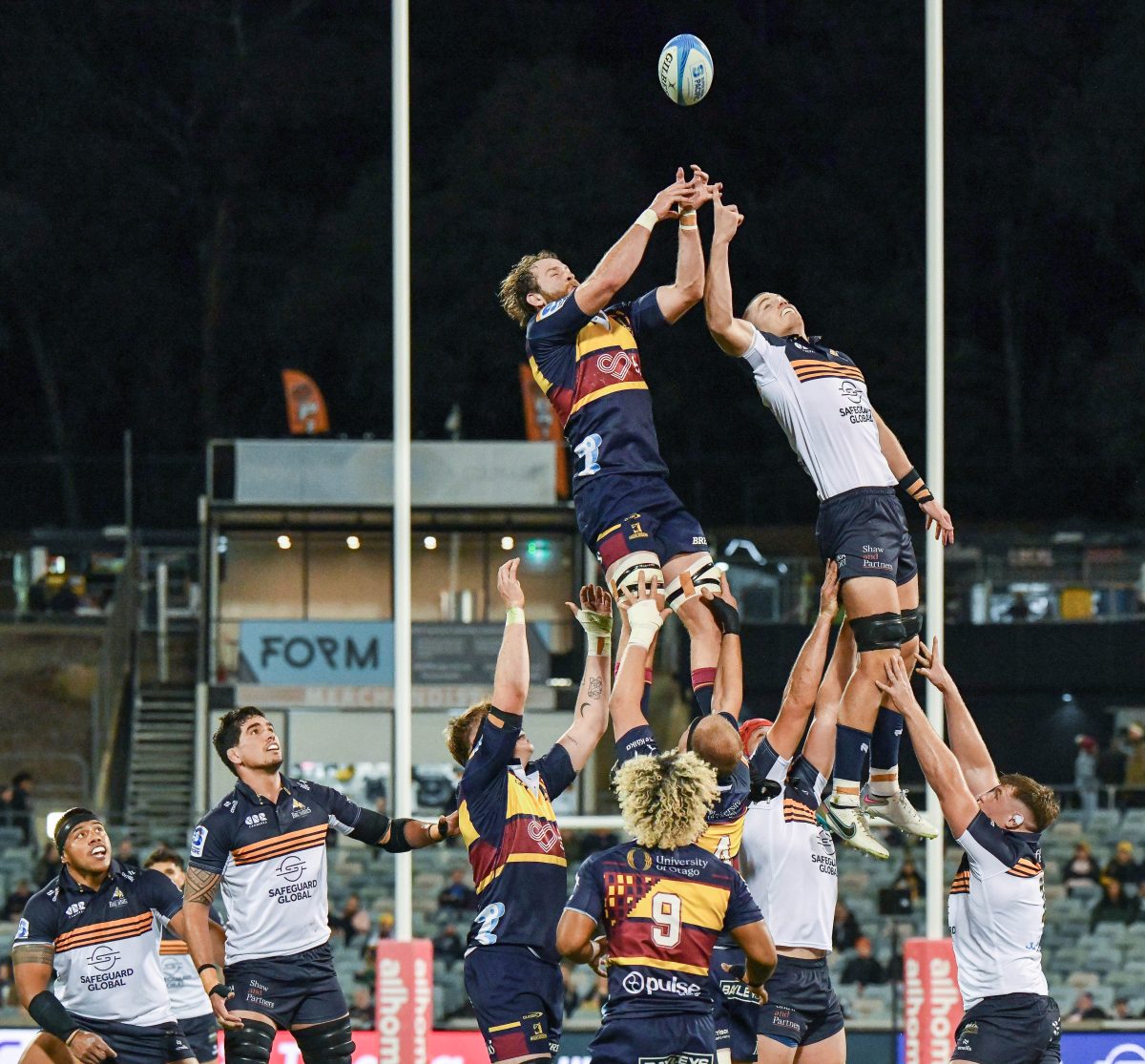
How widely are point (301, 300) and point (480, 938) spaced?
32134mm

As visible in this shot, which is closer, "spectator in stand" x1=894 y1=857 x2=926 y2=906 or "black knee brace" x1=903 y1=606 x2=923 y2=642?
"black knee brace" x1=903 y1=606 x2=923 y2=642

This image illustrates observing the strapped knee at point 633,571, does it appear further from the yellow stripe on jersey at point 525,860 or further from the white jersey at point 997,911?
the white jersey at point 997,911

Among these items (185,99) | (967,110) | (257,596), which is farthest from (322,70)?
(257,596)

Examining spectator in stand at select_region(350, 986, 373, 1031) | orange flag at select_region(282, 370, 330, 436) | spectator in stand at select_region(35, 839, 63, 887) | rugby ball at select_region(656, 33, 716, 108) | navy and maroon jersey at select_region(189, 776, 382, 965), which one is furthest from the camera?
orange flag at select_region(282, 370, 330, 436)

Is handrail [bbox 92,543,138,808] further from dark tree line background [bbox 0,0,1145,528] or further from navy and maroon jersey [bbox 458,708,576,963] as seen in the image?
navy and maroon jersey [bbox 458,708,576,963]

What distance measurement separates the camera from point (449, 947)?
55.2 ft

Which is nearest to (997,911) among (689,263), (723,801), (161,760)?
(723,801)

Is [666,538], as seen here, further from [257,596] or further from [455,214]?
[455,214]

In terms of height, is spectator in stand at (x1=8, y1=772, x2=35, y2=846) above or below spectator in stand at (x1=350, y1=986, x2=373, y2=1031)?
above

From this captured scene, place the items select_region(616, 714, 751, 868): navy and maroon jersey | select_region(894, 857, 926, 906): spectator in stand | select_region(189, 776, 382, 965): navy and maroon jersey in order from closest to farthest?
Answer: select_region(616, 714, 751, 868): navy and maroon jersey → select_region(189, 776, 382, 965): navy and maroon jersey → select_region(894, 857, 926, 906): spectator in stand

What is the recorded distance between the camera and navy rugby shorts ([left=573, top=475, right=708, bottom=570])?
791cm

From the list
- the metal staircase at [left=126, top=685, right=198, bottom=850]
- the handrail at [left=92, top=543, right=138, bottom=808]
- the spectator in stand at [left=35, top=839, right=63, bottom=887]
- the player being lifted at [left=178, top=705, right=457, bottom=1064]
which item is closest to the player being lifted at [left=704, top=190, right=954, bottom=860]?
the player being lifted at [left=178, top=705, right=457, bottom=1064]

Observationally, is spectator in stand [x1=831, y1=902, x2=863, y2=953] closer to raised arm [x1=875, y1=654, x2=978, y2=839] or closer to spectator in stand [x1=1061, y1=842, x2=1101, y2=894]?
spectator in stand [x1=1061, y1=842, x2=1101, y2=894]

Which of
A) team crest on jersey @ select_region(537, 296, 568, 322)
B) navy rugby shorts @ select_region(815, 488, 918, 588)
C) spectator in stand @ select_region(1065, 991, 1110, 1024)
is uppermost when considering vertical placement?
team crest on jersey @ select_region(537, 296, 568, 322)
